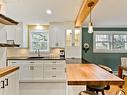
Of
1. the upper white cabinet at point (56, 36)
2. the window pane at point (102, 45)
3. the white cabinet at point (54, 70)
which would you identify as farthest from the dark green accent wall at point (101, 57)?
the white cabinet at point (54, 70)

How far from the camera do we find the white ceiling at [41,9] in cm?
600

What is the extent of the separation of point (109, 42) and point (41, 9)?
3786mm

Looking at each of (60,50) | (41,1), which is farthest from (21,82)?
(41,1)

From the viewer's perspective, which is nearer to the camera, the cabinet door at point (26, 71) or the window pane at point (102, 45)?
the cabinet door at point (26, 71)

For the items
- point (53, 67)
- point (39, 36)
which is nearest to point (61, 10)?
point (53, 67)

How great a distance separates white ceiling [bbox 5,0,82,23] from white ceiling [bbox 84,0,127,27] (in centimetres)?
70

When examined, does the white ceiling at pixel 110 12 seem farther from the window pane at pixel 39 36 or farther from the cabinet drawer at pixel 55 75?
the cabinet drawer at pixel 55 75

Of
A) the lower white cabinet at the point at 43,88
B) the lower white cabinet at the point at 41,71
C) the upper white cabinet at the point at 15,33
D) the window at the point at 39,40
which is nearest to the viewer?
the lower white cabinet at the point at 43,88

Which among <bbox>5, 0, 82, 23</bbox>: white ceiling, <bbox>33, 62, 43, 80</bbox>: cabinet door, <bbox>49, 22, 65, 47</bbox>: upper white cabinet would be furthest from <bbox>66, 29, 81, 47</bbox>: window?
<bbox>33, 62, 43, 80</bbox>: cabinet door

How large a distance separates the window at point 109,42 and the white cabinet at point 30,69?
311 cm

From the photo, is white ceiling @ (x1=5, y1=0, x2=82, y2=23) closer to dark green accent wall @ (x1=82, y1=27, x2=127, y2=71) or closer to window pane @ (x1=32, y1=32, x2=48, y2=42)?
window pane @ (x1=32, y1=32, x2=48, y2=42)

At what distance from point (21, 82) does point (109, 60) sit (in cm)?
415

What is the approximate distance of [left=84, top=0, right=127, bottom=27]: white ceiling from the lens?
6.05 m

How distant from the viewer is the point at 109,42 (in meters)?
8.88
